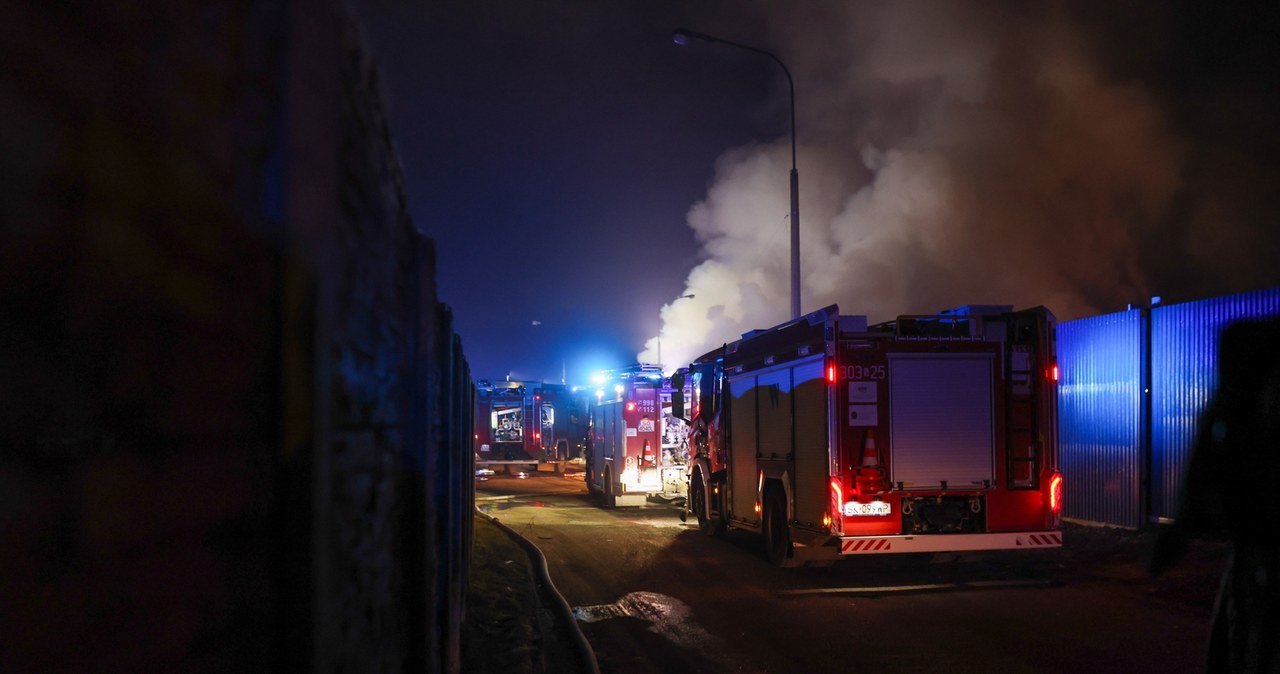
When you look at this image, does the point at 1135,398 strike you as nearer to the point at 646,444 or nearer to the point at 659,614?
the point at 659,614

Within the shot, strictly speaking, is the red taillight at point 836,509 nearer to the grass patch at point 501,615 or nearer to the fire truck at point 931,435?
the fire truck at point 931,435

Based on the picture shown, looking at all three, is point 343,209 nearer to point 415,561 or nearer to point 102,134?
point 102,134

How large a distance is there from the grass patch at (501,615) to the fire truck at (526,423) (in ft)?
65.4

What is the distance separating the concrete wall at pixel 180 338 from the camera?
1.07 metres

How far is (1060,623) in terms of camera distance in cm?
785

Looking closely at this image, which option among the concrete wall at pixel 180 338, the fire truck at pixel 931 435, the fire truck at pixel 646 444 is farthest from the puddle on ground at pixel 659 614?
the fire truck at pixel 646 444

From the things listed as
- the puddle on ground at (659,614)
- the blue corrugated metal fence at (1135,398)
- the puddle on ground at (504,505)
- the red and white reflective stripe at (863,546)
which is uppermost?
the blue corrugated metal fence at (1135,398)

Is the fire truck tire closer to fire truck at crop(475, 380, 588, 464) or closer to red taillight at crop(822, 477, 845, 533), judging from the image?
red taillight at crop(822, 477, 845, 533)

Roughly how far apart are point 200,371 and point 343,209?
2.75 feet

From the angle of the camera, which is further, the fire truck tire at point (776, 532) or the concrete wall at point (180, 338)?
the fire truck tire at point (776, 532)

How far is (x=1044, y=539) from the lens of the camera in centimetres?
993

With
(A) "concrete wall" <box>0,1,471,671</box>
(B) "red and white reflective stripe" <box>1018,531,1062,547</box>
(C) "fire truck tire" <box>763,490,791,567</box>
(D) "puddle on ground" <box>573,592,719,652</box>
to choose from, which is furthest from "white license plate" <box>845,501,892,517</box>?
(A) "concrete wall" <box>0,1,471,671</box>

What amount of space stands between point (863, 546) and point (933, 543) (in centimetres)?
80

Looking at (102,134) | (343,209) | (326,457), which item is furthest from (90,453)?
(343,209)
